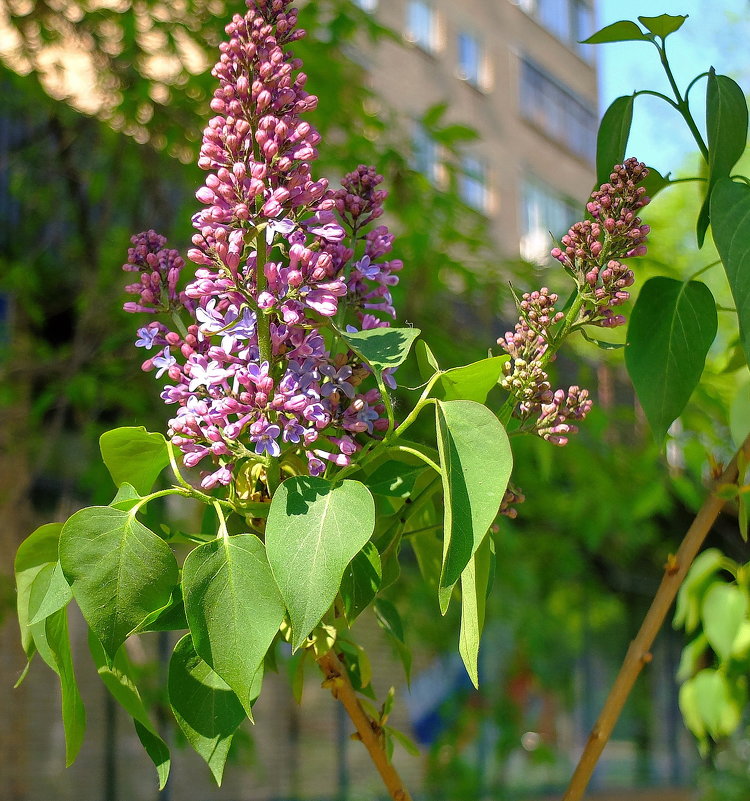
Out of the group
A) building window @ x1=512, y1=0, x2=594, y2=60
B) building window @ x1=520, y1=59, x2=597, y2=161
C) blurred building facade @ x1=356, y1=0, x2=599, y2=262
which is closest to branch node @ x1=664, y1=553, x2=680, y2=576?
blurred building facade @ x1=356, y1=0, x2=599, y2=262

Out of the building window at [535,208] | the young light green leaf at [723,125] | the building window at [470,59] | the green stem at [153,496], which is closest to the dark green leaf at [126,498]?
the green stem at [153,496]

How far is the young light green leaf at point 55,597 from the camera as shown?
535 mm

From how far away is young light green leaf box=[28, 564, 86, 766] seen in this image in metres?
0.55

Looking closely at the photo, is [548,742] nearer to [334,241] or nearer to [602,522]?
[602,522]

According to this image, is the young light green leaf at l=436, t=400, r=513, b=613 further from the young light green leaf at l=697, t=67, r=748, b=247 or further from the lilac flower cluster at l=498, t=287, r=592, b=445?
the young light green leaf at l=697, t=67, r=748, b=247

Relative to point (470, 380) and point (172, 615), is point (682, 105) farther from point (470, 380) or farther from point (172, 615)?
point (172, 615)

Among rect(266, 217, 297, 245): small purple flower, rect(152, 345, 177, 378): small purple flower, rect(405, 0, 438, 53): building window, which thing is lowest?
rect(405, 0, 438, 53): building window

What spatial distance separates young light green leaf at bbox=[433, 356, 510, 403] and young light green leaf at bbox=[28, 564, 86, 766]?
0.77 feet

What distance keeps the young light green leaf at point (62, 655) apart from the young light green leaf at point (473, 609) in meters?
0.20

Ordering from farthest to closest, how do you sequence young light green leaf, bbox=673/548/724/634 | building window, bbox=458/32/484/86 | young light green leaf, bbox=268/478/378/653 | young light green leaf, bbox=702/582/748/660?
building window, bbox=458/32/484/86 → young light green leaf, bbox=673/548/724/634 → young light green leaf, bbox=702/582/748/660 → young light green leaf, bbox=268/478/378/653

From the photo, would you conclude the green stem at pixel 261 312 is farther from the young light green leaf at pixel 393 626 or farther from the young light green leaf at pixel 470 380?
the young light green leaf at pixel 393 626

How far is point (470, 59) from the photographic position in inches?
511

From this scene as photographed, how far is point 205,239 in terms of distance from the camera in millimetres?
553

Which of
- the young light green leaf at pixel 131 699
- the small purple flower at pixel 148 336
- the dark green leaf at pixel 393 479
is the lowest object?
the young light green leaf at pixel 131 699
